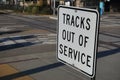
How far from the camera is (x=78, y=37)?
3766 mm

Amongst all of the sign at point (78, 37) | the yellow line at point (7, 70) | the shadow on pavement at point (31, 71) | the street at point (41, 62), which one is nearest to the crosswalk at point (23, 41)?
the street at point (41, 62)

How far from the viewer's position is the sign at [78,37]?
345cm

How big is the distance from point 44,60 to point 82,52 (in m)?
7.25

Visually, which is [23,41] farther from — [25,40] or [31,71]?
[31,71]

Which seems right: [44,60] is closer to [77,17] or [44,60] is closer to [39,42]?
[39,42]

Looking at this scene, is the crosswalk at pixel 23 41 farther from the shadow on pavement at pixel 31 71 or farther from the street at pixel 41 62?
the shadow on pavement at pixel 31 71

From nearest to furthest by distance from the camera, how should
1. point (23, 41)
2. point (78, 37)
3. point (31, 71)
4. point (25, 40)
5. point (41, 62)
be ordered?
point (78, 37) → point (31, 71) → point (41, 62) → point (23, 41) → point (25, 40)

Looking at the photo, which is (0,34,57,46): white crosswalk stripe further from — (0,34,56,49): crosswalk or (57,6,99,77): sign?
(57,6,99,77): sign

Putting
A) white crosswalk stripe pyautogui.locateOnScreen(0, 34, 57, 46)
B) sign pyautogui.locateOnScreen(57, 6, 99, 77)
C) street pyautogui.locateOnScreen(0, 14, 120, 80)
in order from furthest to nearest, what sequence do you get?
white crosswalk stripe pyautogui.locateOnScreen(0, 34, 57, 46) → street pyautogui.locateOnScreen(0, 14, 120, 80) → sign pyautogui.locateOnScreen(57, 6, 99, 77)

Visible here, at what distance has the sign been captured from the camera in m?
3.45

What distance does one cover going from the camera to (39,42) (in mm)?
15039

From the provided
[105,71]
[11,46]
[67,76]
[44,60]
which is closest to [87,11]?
[67,76]

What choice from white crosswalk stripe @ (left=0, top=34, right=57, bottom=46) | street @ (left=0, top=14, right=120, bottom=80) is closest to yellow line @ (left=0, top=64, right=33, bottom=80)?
street @ (left=0, top=14, right=120, bottom=80)

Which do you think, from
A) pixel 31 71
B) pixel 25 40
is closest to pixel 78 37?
pixel 31 71
